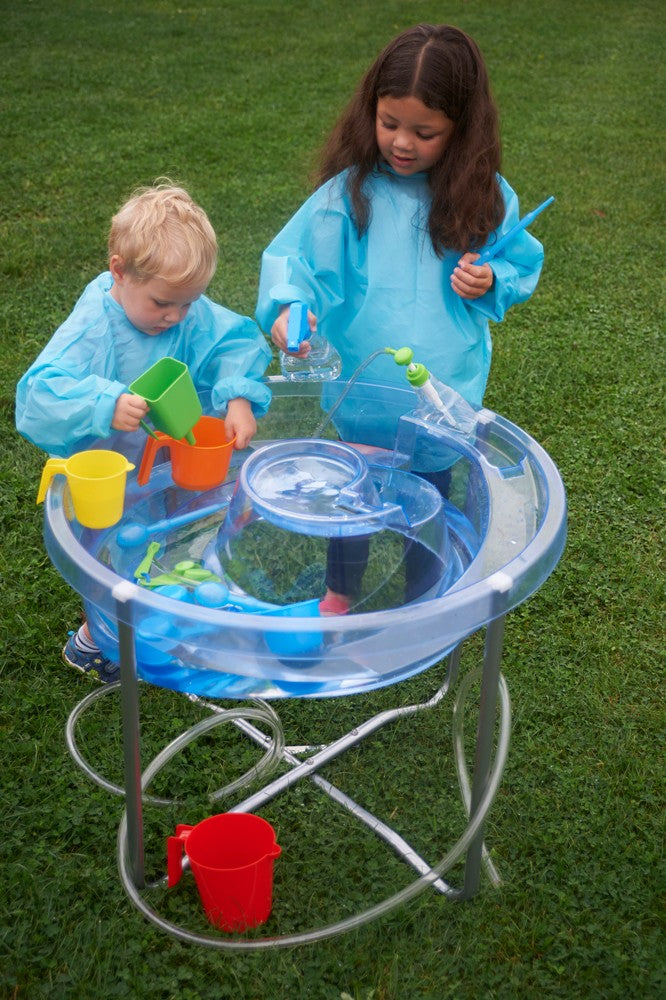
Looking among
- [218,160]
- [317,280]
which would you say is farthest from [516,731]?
[218,160]

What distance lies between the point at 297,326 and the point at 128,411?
419 millimetres

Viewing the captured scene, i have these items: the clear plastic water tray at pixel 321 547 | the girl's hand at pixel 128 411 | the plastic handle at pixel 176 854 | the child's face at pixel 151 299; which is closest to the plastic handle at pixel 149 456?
the clear plastic water tray at pixel 321 547

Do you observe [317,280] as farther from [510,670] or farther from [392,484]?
[510,670]

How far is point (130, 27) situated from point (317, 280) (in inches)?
315

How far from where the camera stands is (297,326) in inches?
79.4

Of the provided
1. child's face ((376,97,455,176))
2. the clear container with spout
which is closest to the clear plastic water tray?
the clear container with spout

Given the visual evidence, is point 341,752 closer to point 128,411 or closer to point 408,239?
point 128,411

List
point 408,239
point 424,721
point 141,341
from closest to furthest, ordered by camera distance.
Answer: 1. point 141,341
2. point 408,239
3. point 424,721

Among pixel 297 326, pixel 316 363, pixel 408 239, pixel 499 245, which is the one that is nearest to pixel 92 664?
pixel 316 363

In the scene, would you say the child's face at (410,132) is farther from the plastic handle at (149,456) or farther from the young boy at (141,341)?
the plastic handle at (149,456)

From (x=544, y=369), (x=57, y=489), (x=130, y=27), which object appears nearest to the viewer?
(x=57, y=489)

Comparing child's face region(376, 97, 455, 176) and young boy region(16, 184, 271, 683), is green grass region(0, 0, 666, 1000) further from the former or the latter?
child's face region(376, 97, 455, 176)

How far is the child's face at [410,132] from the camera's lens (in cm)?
203

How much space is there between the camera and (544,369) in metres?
4.03
